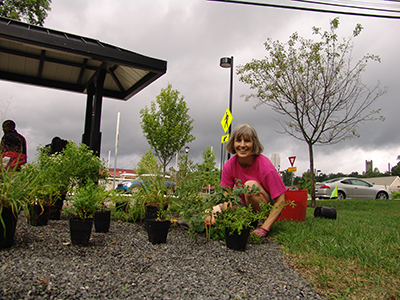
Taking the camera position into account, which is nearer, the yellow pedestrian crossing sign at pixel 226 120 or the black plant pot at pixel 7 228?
the black plant pot at pixel 7 228

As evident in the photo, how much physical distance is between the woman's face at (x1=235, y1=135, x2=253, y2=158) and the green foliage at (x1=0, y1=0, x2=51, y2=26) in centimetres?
1644

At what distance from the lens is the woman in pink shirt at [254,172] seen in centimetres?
328

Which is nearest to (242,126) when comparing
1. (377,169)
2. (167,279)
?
(167,279)

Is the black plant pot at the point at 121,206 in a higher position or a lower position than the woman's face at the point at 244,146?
lower

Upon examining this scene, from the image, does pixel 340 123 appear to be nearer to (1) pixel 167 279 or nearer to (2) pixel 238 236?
(2) pixel 238 236

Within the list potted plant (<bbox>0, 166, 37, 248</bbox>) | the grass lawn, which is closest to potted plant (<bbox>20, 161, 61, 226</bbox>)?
potted plant (<bbox>0, 166, 37, 248</bbox>)

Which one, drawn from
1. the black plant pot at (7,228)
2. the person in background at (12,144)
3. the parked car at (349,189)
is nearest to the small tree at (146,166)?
the black plant pot at (7,228)

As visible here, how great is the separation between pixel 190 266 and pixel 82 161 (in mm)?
2414

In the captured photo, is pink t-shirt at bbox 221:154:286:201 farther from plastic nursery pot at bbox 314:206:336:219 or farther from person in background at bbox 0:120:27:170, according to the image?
person in background at bbox 0:120:27:170

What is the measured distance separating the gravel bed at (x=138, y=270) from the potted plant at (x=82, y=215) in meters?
0.10

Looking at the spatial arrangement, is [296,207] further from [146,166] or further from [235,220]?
[146,166]

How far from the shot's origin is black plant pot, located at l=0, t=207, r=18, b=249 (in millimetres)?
2339

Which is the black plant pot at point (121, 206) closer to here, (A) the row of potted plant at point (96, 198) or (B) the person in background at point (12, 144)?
(A) the row of potted plant at point (96, 198)

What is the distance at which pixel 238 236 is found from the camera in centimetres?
280
